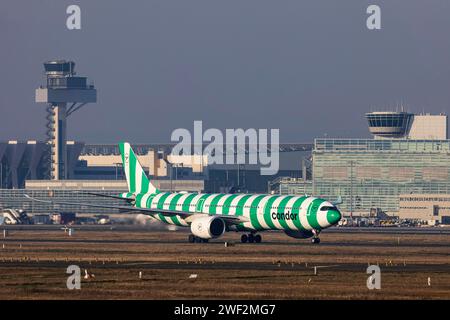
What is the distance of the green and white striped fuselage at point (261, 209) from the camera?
3878 inches

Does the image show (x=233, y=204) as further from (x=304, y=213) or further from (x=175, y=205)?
(x=304, y=213)

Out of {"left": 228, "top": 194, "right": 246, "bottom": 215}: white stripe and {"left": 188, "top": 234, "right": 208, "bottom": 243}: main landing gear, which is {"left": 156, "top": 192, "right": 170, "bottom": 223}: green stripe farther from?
{"left": 228, "top": 194, "right": 246, "bottom": 215}: white stripe

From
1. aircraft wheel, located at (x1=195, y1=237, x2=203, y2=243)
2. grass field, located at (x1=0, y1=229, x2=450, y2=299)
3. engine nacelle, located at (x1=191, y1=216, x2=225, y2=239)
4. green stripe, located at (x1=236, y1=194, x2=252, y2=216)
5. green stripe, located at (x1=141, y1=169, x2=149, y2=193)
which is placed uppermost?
green stripe, located at (x1=141, y1=169, x2=149, y2=193)

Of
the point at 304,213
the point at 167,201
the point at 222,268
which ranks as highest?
the point at 167,201

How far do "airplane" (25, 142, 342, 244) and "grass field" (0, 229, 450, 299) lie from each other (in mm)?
1642

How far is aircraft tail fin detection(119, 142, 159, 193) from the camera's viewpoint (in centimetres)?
11569

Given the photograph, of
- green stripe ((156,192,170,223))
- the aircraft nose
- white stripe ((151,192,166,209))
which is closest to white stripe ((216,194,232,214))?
green stripe ((156,192,170,223))

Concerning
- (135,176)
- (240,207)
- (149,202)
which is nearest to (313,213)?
(240,207)

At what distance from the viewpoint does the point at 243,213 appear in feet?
338

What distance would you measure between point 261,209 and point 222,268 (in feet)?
105

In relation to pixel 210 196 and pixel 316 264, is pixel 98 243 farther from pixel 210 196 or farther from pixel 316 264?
pixel 316 264

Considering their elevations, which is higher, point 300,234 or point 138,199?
point 138,199
